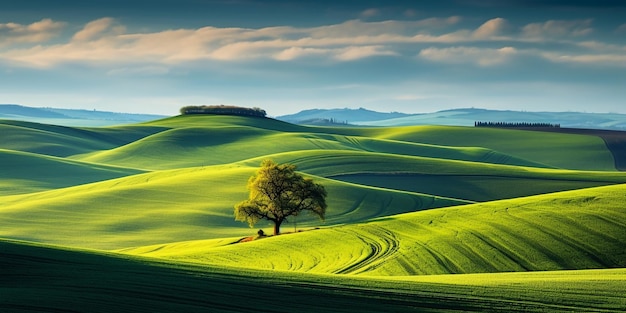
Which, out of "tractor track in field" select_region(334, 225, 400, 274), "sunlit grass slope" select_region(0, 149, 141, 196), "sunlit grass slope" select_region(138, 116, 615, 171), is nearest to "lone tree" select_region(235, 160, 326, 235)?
"tractor track in field" select_region(334, 225, 400, 274)

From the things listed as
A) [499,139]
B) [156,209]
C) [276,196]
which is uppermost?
[499,139]

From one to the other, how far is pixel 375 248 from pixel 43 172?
6440 cm

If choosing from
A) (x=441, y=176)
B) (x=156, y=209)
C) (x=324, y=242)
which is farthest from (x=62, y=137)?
(x=324, y=242)

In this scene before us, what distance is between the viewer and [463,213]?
48500 millimetres

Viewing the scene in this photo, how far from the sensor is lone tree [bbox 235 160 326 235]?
4919 cm

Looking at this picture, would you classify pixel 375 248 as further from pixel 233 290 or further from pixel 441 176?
pixel 441 176

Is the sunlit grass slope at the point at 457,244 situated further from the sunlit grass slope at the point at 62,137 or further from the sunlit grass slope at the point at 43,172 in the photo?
the sunlit grass slope at the point at 62,137

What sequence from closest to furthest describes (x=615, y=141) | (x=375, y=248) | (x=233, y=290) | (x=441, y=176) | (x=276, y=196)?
1. (x=233, y=290)
2. (x=375, y=248)
3. (x=276, y=196)
4. (x=441, y=176)
5. (x=615, y=141)

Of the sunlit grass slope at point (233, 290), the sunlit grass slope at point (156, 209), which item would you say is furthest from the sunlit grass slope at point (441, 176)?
the sunlit grass slope at point (233, 290)

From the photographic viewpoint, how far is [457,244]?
133ft

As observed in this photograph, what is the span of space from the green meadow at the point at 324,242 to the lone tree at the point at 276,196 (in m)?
1.57

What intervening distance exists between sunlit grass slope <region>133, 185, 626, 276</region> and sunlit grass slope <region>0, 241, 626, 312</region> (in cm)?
1006

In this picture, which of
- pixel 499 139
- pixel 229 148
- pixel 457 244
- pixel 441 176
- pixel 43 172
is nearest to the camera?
pixel 457 244

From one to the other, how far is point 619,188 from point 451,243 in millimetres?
19190
